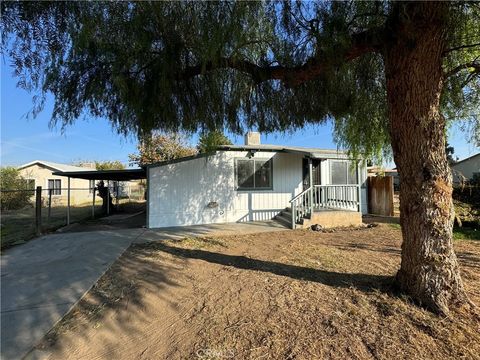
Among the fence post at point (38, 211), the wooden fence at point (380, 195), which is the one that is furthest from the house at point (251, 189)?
the fence post at point (38, 211)

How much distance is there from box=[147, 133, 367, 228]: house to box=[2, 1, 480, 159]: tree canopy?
4.99 metres

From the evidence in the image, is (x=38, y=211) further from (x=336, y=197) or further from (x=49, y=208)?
(x=336, y=197)

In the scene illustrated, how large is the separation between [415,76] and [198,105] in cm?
304

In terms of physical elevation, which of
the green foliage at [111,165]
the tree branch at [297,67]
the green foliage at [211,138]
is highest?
the green foliage at [111,165]

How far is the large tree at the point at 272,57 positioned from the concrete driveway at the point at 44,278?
7.91 feet

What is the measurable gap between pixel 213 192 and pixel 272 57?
739 cm

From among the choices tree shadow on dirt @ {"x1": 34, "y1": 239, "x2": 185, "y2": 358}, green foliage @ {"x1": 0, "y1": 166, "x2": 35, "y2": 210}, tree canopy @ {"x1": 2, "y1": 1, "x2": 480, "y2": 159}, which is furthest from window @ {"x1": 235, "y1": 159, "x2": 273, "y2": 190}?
green foliage @ {"x1": 0, "y1": 166, "x2": 35, "y2": 210}

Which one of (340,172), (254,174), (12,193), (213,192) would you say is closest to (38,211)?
(213,192)

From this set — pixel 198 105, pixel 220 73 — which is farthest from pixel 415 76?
pixel 198 105

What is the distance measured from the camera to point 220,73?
14.8ft

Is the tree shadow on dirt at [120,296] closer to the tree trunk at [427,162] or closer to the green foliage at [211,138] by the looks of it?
the green foliage at [211,138]

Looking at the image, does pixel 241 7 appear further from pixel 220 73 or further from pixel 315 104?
Answer: pixel 315 104

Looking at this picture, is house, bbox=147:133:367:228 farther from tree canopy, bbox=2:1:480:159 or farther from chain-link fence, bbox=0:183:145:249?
tree canopy, bbox=2:1:480:159

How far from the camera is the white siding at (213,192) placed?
1045 centimetres
